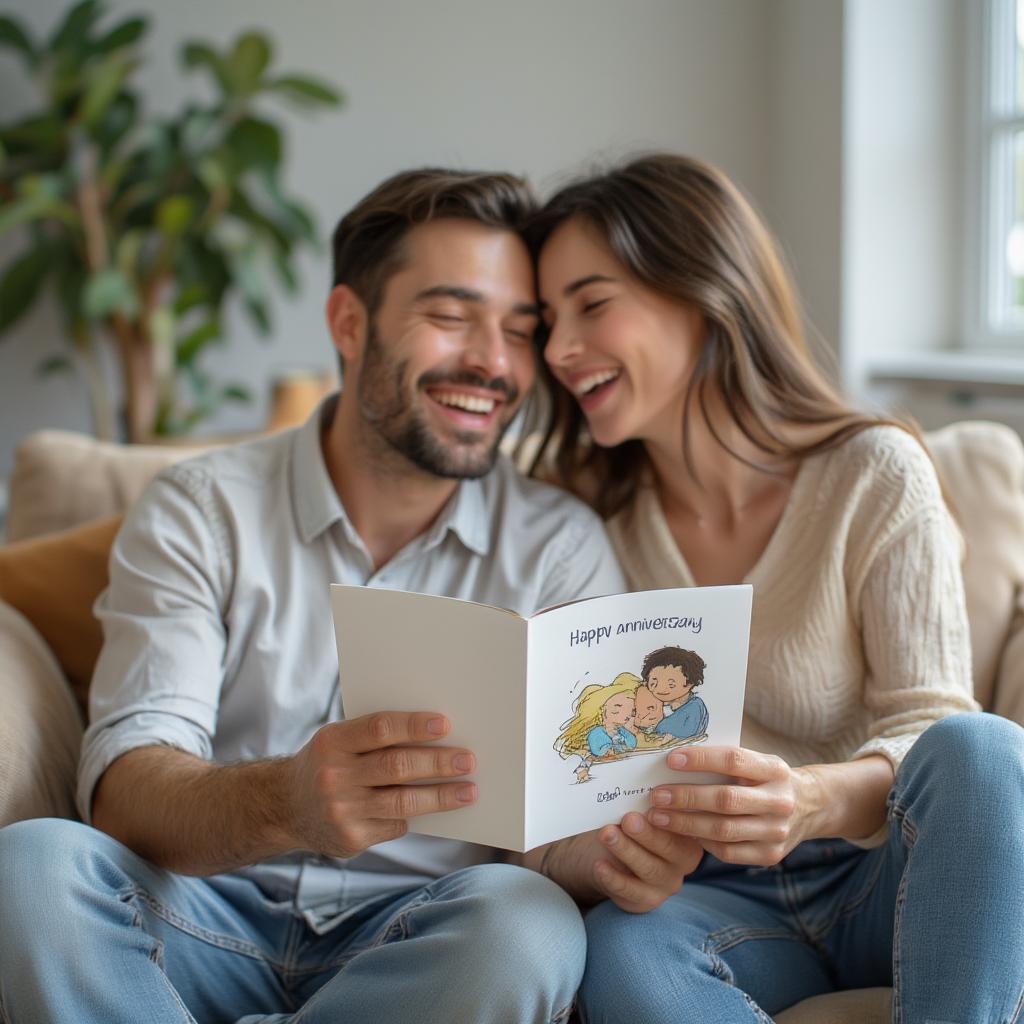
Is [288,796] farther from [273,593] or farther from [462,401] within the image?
[462,401]

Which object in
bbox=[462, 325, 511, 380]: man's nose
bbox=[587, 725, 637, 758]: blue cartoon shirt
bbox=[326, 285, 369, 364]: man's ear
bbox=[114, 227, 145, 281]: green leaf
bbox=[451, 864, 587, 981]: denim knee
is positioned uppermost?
bbox=[114, 227, 145, 281]: green leaf

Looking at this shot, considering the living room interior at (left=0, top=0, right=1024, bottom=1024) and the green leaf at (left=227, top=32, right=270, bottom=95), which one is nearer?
the living room interior at (left=0, top=0, right=1024, bottom=1024)

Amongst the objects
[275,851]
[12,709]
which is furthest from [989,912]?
[12,709]

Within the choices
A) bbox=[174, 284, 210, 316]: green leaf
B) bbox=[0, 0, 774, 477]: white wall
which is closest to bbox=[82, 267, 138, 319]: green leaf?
bbox=[174, 284, 210, 316]: green leaf

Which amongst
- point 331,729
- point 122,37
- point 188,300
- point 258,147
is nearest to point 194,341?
point 188,300

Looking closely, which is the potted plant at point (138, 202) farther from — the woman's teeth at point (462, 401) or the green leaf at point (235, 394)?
the woman's teeth at point (462, 401)

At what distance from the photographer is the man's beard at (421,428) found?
1.52 m

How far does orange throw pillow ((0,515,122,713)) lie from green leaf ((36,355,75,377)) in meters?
1.87

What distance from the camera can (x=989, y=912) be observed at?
104 cm

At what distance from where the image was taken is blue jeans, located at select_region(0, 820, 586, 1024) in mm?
1063

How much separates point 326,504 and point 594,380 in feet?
1.26

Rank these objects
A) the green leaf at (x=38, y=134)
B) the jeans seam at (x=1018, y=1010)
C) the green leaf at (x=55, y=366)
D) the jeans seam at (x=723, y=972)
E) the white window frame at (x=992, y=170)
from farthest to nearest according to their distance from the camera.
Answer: the green leaf at (x=55, y=366) < the green leaf at (x=38, y=134) < the white window frame at (x=992, y=170) < the jeans seam at (x=723, y=972) < the jeans seam at (x=1018, y=1010)

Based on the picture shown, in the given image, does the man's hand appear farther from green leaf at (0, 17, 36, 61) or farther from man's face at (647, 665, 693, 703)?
green leaf at (0, 17, 36, 61)

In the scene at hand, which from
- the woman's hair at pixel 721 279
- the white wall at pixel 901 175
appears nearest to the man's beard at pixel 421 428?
the woman's hair at pixel 721 279
